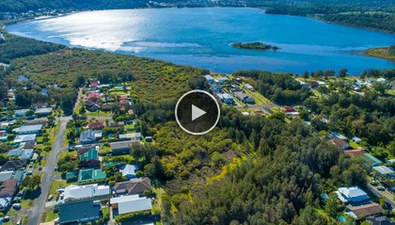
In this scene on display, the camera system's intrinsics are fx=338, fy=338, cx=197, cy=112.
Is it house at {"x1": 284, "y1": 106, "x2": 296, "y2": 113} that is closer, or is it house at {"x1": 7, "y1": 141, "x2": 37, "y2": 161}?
house at {"x1": 7, "y1": 141, "x2": 37, "y2": 161}

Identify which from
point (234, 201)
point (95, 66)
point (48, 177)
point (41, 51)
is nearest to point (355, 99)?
point (234, 201)

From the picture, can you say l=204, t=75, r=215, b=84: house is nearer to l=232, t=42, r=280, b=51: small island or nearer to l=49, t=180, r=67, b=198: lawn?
l=232, t=42, r=280, b=51: small island

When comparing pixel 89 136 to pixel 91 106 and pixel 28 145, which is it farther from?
pixel 91 106

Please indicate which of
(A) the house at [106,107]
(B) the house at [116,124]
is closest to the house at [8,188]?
(B) the house at [116,124]

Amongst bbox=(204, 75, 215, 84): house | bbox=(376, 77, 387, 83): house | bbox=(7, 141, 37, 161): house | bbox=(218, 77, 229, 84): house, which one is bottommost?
bbox=(376, 77, 387, 83): house

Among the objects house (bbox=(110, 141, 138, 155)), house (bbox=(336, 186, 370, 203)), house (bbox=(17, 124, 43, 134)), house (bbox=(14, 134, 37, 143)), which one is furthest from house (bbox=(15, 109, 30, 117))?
house (bbox=(336, 186, 370, 203))

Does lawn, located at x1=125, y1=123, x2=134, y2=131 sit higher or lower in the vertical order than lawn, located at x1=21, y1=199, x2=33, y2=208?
lower

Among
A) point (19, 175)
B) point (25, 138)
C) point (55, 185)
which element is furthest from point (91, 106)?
point (55, 185)
